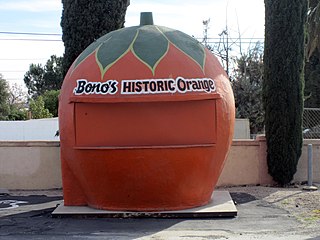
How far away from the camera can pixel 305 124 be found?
2512cm

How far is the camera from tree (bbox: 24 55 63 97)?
6338 centimetres

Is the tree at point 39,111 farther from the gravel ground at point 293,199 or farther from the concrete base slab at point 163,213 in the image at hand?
the concrete base slab at point 163,213

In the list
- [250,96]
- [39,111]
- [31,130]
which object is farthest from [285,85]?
[39,111]

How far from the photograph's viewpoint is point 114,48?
1176 cm

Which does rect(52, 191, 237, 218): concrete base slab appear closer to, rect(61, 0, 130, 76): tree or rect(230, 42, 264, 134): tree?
rect(61, 0, 130, 76): tree

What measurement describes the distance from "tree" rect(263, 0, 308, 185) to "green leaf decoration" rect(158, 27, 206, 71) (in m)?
4.57

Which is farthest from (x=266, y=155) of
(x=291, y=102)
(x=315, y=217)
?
(x=315, y=217)

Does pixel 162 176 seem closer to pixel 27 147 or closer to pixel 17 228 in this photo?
pixel 17 228

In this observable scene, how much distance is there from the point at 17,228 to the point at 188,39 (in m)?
4.99

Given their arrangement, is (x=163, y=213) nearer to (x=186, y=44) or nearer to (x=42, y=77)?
(x=186, y=44)

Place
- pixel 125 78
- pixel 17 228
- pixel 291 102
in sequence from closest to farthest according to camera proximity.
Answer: pixel 17 228 < pixel 125 78 < pixel 291 102

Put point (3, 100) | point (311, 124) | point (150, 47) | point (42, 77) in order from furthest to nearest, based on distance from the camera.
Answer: point (42, 77) → point (3, 100) → point (311, 124) → point (150, 47)

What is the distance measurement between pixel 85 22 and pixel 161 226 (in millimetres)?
7612

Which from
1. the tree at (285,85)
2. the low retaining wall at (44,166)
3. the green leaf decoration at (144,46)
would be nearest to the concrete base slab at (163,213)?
the green leaf decoration at (144,46)
